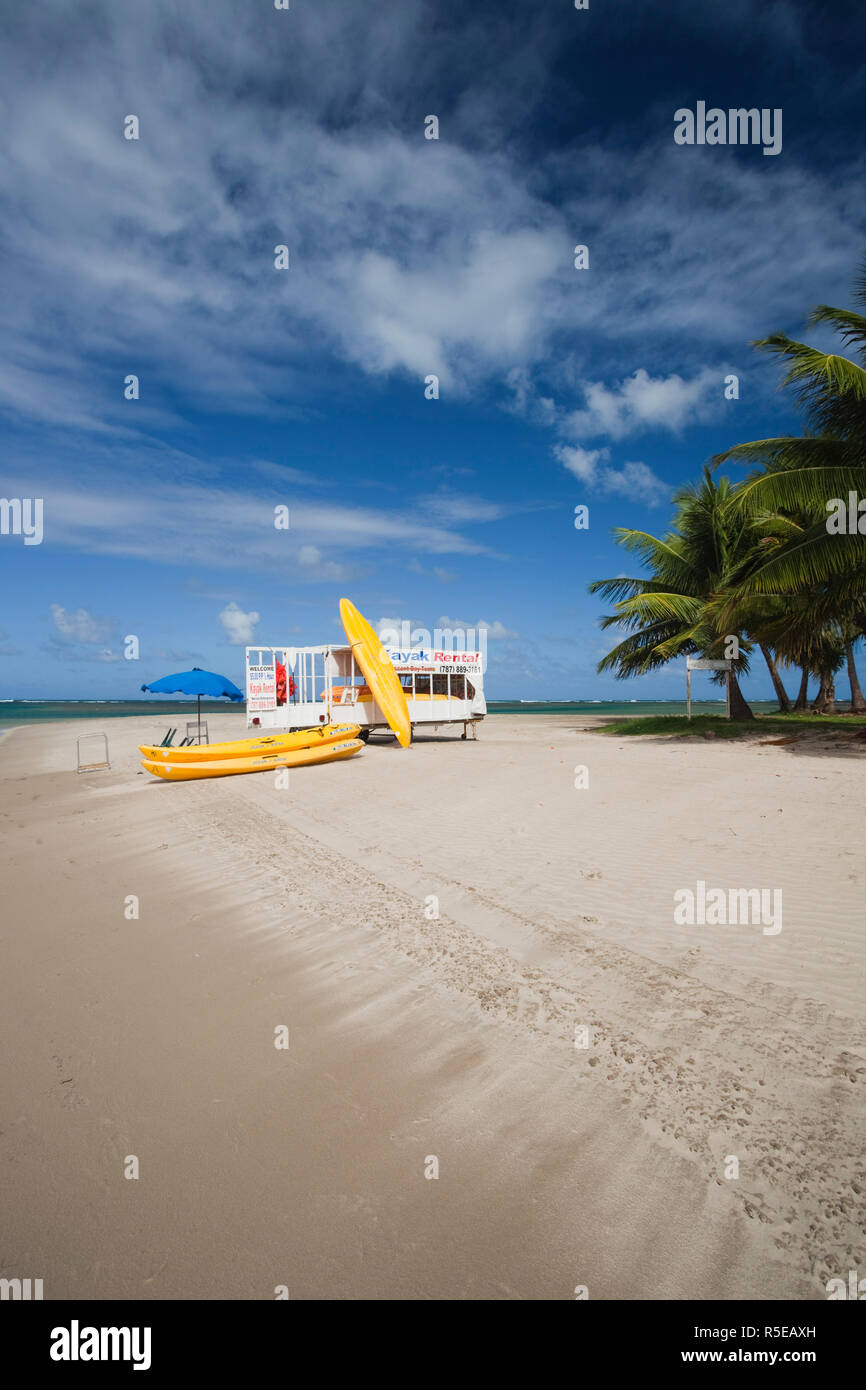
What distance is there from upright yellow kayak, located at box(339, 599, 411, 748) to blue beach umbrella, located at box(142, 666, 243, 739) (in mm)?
3520

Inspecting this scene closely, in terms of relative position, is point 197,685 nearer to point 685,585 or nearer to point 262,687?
point 262,687

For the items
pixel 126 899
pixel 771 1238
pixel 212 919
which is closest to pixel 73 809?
pixel 126 899

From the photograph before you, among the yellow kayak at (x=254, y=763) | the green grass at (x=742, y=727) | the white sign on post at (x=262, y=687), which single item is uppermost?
the white sign on post at (x=262, y=687)

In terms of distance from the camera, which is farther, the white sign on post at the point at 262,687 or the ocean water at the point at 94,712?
the ocean water at the point at 94,712

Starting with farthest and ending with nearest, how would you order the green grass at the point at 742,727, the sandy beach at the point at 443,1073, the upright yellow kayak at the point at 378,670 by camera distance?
the upright yellow kayak at the point at 378,670
the green grass at the point at 742,727
the sandy beach at the point at 443,1073

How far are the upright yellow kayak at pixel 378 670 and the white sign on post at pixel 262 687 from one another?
245 cm

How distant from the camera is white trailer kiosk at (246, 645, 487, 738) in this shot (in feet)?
60.9

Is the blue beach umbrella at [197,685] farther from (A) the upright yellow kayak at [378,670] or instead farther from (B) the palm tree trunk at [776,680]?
(B) the palm tree trunk at [776,680]

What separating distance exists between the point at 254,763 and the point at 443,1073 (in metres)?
12.2

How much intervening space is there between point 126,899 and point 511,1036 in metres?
4.41

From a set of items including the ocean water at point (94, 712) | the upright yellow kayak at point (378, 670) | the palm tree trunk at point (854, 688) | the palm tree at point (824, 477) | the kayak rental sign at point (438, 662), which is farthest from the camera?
the ocean water at point (94, 712)

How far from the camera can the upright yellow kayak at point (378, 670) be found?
1827 cm

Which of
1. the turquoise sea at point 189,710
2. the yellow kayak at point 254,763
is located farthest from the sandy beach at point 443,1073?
the turquoise sea at point 189,710

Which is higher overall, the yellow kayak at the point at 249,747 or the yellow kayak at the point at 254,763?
the yellow kayak at the point at 249,747
